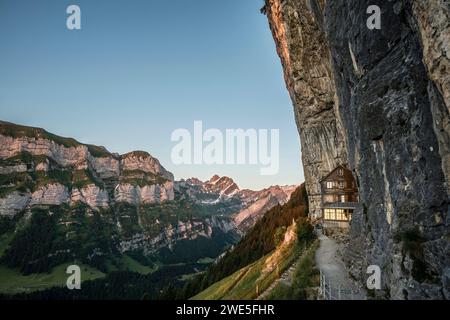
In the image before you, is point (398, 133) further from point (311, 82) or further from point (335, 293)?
point (311, 82)

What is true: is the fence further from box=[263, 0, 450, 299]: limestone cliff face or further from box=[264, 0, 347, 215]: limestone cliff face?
box=[264, 0, 347, 215]: limestone cliff face

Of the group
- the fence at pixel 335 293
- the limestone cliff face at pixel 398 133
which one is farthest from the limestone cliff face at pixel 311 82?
the fence at pixel 335 293

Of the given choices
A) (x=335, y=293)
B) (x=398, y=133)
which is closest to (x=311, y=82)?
(x=398, y=133)

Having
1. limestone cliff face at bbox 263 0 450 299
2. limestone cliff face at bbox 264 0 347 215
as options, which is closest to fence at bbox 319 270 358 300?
limestone cliff face at bbox 263 0 450 299

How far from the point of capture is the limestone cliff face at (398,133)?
68.3 feet

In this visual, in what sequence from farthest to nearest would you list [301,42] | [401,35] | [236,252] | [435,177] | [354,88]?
[236,252] → [301,42] → [354,88] → [401,35] → [435,177]

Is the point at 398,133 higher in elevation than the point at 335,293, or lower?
higher

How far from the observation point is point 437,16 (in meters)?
19.3

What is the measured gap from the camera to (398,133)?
25.4 m

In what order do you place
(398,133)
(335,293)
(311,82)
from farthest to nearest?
(311,82) → (335,293) → (398,133)

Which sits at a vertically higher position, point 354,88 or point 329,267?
point 354,88
